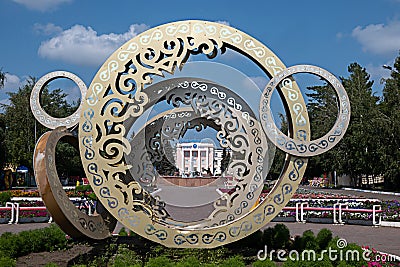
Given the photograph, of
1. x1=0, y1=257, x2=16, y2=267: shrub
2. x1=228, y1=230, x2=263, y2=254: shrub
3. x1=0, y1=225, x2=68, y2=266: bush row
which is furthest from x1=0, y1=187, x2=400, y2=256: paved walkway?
x1=0, y1=257, x2=16, y2=267: shrub

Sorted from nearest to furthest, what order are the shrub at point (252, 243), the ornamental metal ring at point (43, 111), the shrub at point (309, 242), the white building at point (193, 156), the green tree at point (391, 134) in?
the ornamental metal ring at point (43, 111) → the shrub at point (309, 242) → the shrub at point (252, 243) → the white building at point (193, 156) → the green tree at point (391, 134)

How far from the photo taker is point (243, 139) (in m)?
7.41

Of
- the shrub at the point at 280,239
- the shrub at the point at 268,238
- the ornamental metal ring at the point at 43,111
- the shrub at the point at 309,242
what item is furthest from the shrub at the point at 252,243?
the ornamental metal ring at the point at 43,111

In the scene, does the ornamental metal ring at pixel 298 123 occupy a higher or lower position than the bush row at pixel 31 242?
higher

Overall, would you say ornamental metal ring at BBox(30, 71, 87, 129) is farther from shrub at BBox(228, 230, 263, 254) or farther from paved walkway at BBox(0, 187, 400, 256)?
paved walkway at BBox(0, 187, 400, 256)

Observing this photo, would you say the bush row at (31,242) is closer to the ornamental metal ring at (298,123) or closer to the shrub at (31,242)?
the shrub at (31,242)

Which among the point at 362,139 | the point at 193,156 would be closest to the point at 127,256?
the point at 193,156

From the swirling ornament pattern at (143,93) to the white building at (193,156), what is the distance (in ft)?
13.1

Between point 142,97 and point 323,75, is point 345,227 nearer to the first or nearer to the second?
point 323,75

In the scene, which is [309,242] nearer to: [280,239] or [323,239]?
[323,239]

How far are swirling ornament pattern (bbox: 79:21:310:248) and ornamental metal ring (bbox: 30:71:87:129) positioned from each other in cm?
58

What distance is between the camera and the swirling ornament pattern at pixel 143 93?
630 centimetres

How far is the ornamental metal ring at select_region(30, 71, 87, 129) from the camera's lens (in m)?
6.90

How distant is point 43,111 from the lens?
706 centimetres
